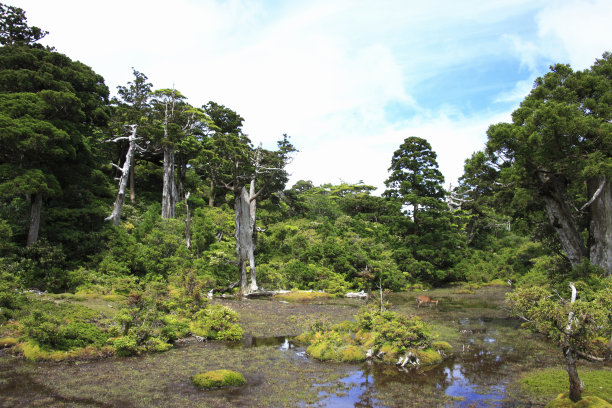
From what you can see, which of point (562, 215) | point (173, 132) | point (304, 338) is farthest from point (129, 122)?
point (562, 215)

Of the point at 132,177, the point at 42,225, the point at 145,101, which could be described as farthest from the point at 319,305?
the point at 145,101

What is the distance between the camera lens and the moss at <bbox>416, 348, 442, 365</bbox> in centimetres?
970

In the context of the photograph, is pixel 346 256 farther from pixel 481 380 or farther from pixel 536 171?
pixel 481 380

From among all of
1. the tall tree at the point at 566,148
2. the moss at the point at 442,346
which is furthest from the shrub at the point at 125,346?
the tall tree at the point at 566,148

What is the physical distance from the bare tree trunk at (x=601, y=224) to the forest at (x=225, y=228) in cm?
9

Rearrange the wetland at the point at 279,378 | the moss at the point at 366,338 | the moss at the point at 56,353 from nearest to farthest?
the wetland at the point at 279,378, the moss at the point at 56,353, the moss at the point at 366,338

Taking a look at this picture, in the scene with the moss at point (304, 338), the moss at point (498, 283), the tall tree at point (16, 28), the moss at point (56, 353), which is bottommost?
the moss at point (304, 338)

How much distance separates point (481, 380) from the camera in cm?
847

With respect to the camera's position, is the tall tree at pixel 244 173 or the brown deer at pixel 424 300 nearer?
the brown deer at pixel 424 300

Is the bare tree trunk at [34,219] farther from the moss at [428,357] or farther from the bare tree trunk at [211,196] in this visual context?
the bare tree trunk at [211,196]

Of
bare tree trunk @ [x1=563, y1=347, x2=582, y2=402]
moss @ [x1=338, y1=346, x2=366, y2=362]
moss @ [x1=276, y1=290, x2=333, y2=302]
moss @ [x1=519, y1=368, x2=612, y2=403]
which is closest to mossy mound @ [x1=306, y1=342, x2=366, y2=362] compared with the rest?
moss @ [x1=338, y1=346, x2=366, y2=362]

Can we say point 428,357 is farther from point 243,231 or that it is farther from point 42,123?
point 42,123

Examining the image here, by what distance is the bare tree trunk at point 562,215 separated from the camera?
15.8 meters

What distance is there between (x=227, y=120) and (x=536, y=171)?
30229mm
